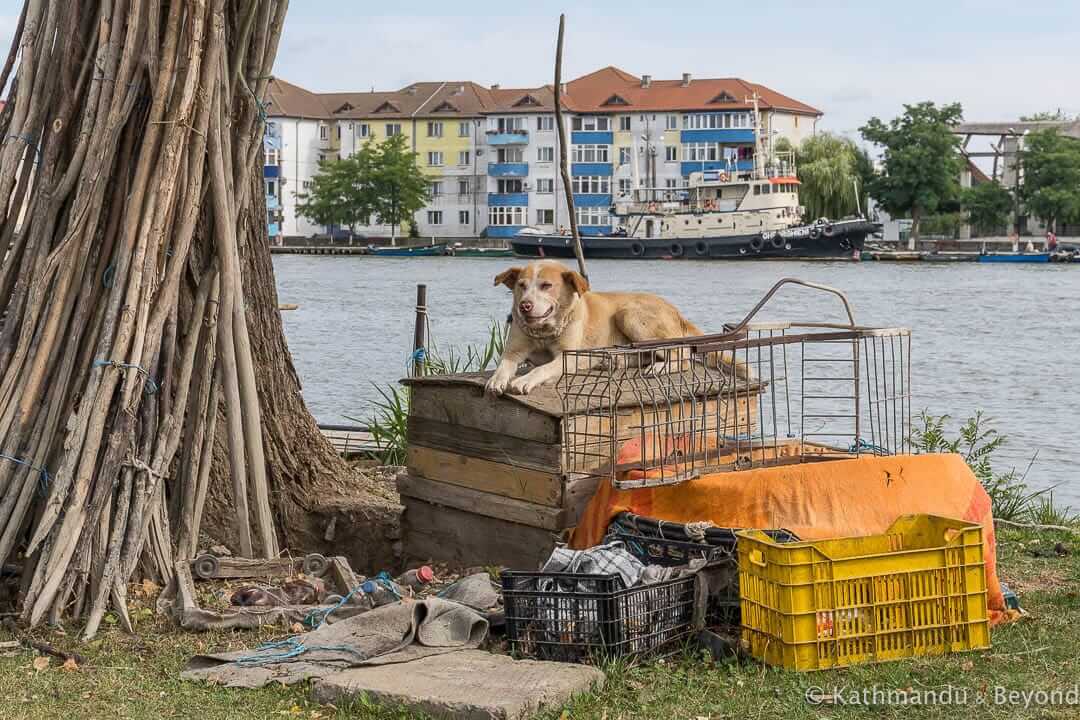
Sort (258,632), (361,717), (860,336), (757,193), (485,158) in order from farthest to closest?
(485,158), (757,193), (860,336), (258,632), (361,717)

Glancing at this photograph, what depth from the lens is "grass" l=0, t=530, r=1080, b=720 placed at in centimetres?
422

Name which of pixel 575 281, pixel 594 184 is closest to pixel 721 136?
pixel 594 184

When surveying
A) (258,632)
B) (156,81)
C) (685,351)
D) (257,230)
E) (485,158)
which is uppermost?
(485,158)

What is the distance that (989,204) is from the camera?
3083 inches

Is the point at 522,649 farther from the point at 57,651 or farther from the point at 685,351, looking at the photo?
the point at 685,351

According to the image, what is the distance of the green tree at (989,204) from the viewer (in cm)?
7831

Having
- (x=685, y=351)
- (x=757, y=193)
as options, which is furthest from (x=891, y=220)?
(x=685, y=351)

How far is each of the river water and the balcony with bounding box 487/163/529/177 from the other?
58.4ft

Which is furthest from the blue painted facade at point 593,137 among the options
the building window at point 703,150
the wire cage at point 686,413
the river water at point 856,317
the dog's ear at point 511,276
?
the wire cage at point 686,413

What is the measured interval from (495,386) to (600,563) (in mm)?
1432

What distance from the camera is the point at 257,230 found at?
7.13m

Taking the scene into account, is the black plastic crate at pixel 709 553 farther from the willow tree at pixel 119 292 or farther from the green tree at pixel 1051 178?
the green tree at pixel 1051 178

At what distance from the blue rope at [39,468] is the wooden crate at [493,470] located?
1.78m

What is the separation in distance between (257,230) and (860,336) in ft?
11.0
